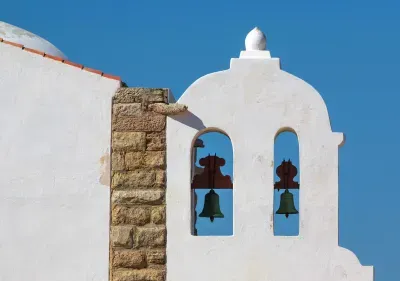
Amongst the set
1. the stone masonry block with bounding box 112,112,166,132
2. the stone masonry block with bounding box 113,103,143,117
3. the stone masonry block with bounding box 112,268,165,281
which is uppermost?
the stone masonry block with bounding box 113,103,143,117

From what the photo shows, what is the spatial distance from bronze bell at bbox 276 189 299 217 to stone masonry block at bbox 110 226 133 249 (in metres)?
1.81

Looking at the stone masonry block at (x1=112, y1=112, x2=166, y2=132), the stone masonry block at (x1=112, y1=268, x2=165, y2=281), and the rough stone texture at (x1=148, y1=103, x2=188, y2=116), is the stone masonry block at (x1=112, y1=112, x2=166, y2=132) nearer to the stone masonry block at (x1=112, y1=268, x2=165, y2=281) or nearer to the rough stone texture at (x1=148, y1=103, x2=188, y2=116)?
the rough stone texture at (x1=148, y1=103, x2=188, y2=116)

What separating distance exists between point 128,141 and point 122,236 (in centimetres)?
107

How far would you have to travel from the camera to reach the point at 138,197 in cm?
1447

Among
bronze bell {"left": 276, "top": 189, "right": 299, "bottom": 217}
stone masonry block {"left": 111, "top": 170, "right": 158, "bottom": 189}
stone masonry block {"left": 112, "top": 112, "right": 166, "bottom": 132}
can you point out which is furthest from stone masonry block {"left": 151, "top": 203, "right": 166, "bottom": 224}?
bronze bell {"left": 276, "top": 189, "right": 299, "bottom": 217}

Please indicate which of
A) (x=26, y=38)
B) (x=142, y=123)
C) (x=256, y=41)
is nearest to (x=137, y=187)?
(x=142, y=123)

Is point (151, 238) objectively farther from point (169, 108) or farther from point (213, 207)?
point (169, 108)

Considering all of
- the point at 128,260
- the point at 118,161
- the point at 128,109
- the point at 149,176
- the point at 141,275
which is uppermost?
the point at 128,109

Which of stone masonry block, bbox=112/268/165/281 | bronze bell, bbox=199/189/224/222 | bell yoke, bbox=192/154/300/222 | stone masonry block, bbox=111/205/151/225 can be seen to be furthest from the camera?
bronze bell, bbox=199/189/224/222

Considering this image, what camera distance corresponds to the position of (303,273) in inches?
564

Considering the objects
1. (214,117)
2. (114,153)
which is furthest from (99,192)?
(214,117)

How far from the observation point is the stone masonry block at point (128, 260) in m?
14.4

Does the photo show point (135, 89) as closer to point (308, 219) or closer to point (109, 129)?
point (109, 129)

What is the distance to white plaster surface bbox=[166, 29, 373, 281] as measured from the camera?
47.1 feet
